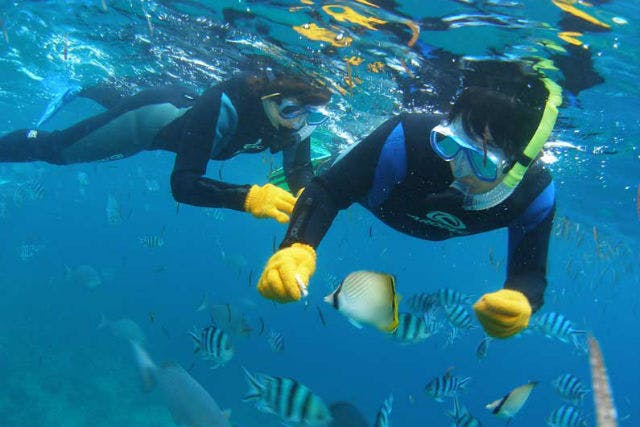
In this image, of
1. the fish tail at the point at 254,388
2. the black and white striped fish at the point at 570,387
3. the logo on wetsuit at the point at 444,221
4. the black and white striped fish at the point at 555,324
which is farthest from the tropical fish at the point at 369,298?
the black and white striped fish at the point at 570,387

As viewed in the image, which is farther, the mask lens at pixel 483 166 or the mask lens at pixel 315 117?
the mask lens at pixel 315 117

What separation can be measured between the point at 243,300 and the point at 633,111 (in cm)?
1167

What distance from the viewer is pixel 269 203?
4.16 m

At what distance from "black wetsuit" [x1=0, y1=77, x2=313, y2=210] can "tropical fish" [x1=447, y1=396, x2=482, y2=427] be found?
4.33m

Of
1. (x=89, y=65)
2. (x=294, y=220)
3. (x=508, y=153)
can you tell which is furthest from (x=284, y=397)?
(x=89, y=65)

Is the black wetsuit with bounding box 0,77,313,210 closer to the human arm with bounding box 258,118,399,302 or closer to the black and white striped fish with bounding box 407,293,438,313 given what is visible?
the human arm with bounding box 258,118,399,302

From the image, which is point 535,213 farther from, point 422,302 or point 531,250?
point 422,302

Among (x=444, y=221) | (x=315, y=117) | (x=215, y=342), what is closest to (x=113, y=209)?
(x=215, y=342)

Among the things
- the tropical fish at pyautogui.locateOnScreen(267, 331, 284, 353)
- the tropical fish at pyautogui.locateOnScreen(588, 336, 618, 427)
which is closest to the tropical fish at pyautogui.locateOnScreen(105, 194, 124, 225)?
the tropical fish at pyautogui.locateOnScreen(267, 331, 284, 353)

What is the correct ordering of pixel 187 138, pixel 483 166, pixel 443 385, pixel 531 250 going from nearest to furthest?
pixel 483 166, pixel 531 250, pixel 187 138, pixel 443 385

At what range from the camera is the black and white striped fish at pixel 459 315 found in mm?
7891

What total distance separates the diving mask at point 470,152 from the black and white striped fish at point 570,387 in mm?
6503

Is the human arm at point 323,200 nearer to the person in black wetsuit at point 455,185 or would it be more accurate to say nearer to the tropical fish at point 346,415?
the person in black wetsuit at point 455,185

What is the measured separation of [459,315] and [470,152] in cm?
538
